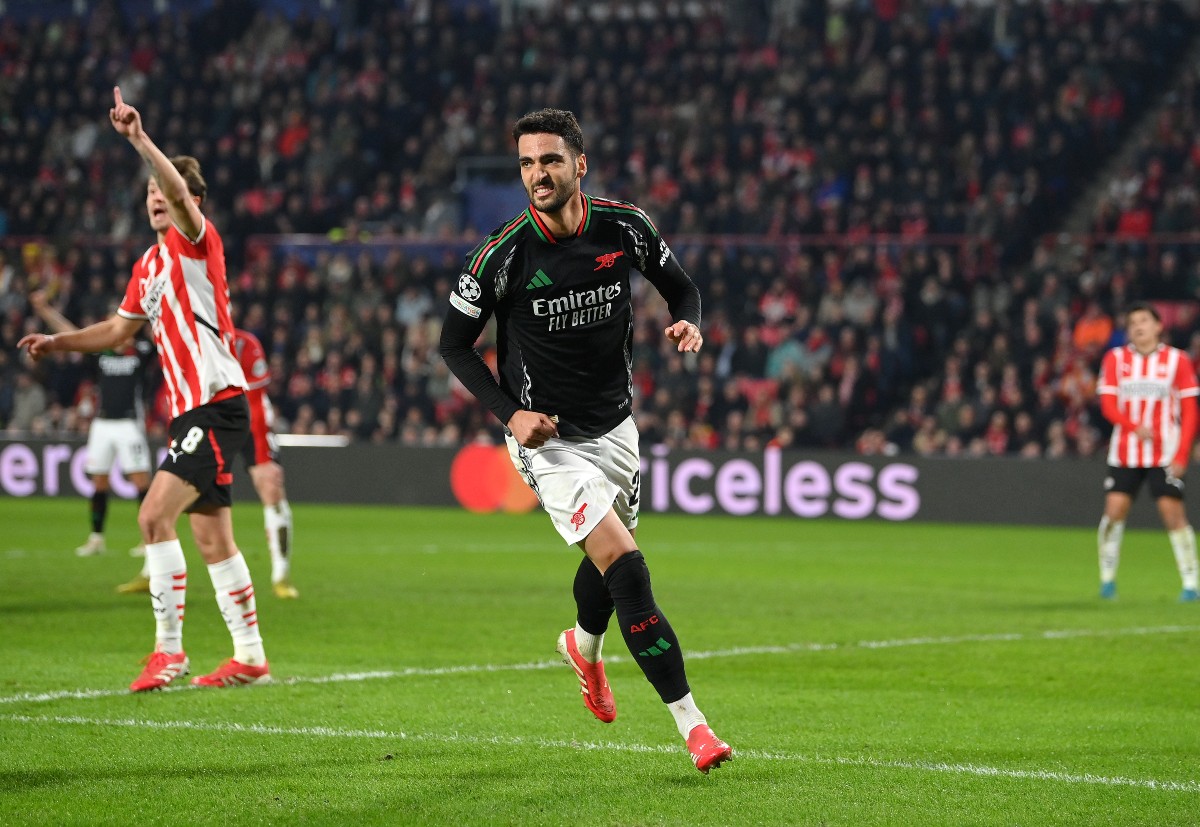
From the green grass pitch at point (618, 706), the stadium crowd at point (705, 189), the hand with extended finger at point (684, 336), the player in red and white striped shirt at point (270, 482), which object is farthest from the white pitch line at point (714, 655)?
the stadium crowd at point (705, 189)

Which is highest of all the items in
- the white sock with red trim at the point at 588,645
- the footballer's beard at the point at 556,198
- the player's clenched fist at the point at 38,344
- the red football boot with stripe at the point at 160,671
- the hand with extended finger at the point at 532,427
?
the footballer's beard at the point at 556,198

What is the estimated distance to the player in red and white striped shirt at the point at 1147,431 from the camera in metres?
13.2

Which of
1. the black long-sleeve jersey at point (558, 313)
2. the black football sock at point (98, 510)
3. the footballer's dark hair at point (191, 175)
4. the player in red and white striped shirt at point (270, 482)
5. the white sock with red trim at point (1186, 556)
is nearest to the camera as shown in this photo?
the black long-sleeve jersey at point (558, 313)

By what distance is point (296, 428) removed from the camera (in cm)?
2572

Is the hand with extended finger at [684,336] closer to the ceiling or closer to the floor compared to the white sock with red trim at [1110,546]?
closer to the ceiling

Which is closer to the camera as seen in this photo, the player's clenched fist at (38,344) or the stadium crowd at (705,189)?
the player's clenched fist at (38,344)

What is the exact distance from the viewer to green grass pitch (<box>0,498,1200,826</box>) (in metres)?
5.47

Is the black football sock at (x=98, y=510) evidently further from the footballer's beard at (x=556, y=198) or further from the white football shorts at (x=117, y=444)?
the footballer's beard at (x=556, y=198)

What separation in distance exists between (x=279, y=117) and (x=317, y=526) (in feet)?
43.0

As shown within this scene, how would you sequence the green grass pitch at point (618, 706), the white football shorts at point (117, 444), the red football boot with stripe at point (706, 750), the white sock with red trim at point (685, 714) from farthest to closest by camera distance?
the white football shorts at point (117, 444), the white sock with red trim at point (685, 714), the red football boot with stripe at point (706, 750), the green grass pitch at point (618, 706)

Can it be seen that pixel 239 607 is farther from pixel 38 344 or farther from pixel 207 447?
pixel 38 344

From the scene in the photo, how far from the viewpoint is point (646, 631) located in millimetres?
5922

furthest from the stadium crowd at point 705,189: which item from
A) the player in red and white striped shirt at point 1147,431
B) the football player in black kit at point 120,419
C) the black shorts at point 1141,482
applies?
the football player in black kit at point 120,419

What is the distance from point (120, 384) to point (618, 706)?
28.7 ft
